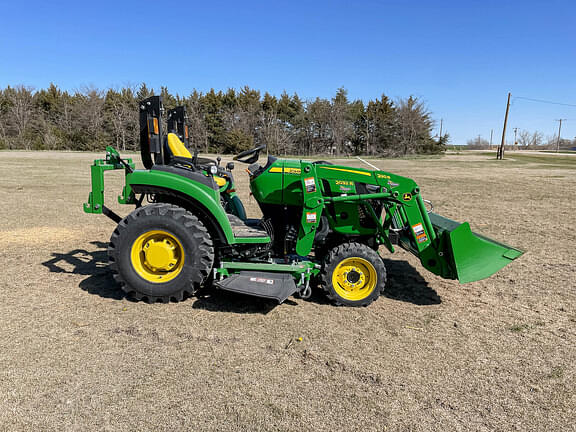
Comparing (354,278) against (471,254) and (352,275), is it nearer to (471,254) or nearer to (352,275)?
(352,275)

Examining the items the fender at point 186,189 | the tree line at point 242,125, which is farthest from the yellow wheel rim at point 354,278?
the tree line at point 242,125

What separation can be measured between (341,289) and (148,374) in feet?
7.14

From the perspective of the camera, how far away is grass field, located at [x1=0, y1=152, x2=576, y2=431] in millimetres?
2717

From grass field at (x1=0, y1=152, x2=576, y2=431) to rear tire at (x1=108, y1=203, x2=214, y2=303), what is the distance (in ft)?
0.75

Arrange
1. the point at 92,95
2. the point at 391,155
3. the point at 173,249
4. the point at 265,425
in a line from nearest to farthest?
the point at 265,425 < the point at 173,249 < the point at 391,155 < the point at 92,95

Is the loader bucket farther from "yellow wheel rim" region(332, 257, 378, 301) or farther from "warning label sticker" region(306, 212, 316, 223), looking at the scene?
"warning label sticker" region(306, 212, 316, 223)

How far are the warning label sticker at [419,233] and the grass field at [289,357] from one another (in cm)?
75

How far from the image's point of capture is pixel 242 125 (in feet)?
157

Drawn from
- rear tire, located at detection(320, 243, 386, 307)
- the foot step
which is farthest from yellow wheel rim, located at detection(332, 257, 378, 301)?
the foot step

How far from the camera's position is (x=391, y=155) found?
46.5 m

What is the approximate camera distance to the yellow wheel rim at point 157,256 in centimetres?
433

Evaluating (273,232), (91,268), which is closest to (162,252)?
(273,232)

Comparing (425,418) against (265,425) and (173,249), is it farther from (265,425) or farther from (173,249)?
(173,249)

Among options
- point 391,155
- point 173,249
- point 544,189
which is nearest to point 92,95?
point 391,155
